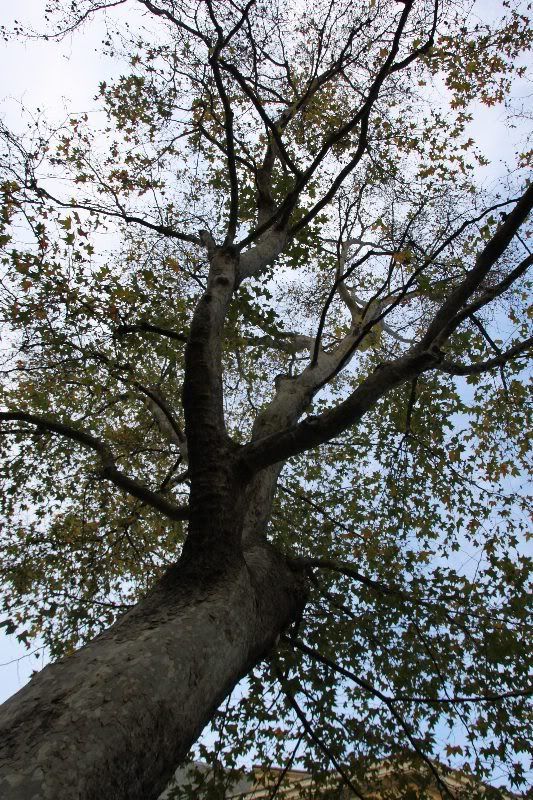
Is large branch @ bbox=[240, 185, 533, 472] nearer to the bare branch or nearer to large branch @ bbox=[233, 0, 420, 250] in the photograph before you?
the bare branch

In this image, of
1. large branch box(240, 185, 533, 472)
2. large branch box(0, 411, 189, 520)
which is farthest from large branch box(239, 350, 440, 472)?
large branch box(0, 411, 189, 520)

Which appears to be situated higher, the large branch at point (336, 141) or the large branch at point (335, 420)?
the large branch at point (336, 141)

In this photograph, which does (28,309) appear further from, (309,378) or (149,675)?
(149,675)

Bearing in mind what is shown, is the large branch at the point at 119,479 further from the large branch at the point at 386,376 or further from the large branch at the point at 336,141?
the large branch at the point at 336,141

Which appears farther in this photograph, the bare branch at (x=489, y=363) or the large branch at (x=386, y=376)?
the bare branch at (x=489, y=363)

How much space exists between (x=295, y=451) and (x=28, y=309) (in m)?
4.94

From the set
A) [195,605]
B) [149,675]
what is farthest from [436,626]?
[149,675]

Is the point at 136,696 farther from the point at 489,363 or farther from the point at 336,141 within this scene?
the point at 336,141

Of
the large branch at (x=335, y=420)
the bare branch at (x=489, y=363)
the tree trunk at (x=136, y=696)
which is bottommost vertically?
the tree trunk at (x=136, y=696)

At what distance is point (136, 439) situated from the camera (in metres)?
8.99

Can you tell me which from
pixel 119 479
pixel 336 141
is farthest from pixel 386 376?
pixel 336 141

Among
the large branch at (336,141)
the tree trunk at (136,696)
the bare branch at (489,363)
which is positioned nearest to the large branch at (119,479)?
the tree trunk at (136,696)

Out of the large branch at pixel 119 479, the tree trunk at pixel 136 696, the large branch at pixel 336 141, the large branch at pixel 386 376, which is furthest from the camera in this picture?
the large branch at pixel 336 141

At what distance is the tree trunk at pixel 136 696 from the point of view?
185cm
